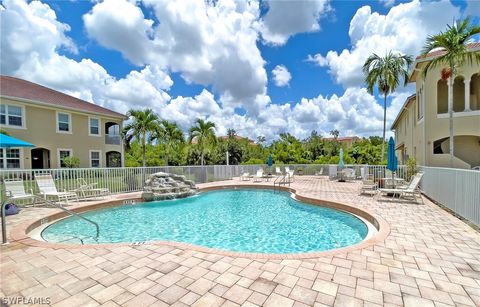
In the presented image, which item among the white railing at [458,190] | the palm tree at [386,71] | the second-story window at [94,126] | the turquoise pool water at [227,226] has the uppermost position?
the palm tree at [386,71]

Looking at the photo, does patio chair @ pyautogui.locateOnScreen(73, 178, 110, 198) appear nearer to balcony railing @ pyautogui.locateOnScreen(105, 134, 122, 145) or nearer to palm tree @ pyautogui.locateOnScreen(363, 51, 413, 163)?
balcony railing @ pyautogui.locateOnScreen(105, 134, 122, 145)

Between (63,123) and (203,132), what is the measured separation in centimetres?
1046

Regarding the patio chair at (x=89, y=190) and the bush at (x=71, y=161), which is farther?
the bush at (x=71, y=161)

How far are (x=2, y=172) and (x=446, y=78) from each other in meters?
19.9

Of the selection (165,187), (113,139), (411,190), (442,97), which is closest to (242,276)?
(411,190)

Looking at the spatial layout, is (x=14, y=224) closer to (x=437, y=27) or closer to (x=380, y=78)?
(x=437, y=27)

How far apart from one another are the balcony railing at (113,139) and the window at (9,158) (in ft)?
19.0

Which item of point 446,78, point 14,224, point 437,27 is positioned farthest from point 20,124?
point 446,78

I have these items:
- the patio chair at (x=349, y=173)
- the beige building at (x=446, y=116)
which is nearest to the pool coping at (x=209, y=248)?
the patio chair at (x=349, y=173)

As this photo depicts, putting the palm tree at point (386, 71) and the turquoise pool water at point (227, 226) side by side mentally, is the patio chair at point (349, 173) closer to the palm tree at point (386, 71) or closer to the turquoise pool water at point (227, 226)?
the palm tree at point (386, 71)

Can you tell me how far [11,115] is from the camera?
1435 cm

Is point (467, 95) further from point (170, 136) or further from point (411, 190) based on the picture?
point (170, 136)

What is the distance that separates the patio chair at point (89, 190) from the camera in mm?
9560

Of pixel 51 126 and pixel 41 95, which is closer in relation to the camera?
pixel 51 126
